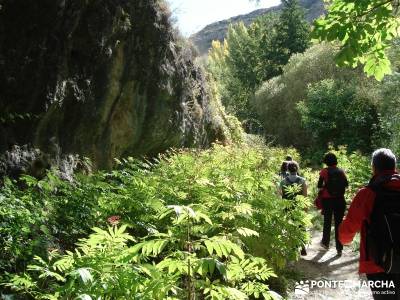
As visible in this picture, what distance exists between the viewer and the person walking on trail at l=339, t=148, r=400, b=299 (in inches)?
122

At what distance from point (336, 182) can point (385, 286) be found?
390 cm

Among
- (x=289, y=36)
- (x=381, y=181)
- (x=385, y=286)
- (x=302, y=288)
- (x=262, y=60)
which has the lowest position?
(x=302, y=288)

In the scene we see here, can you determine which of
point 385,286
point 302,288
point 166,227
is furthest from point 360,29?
point 302,288

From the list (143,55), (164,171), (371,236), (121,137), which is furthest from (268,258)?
(143,55)

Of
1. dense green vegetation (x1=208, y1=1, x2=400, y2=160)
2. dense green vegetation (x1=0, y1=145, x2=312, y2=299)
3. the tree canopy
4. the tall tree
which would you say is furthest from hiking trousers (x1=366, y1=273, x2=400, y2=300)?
the tall tree

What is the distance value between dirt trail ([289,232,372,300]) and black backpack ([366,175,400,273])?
245 centimetres

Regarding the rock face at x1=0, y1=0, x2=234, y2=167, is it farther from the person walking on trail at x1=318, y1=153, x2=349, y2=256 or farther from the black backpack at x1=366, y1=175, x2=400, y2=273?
the black backpack at x1=366, y1=175, x2=400, y2=273

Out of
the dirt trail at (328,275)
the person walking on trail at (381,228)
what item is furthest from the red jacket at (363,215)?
the dirt trail at (328,275)

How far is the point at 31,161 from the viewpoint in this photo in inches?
248

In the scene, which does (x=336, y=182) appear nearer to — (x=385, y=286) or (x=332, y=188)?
(x=332, y=188)

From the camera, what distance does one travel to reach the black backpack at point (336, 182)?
22.8 feet

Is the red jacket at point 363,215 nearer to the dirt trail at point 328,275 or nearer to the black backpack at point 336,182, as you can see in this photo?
the dirt trail at point 328,275

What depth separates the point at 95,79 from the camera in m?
8.16

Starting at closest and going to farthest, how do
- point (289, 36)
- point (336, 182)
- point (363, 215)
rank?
1. point (363, 215)
2. point (336, 182)
3. point (289, 36)
